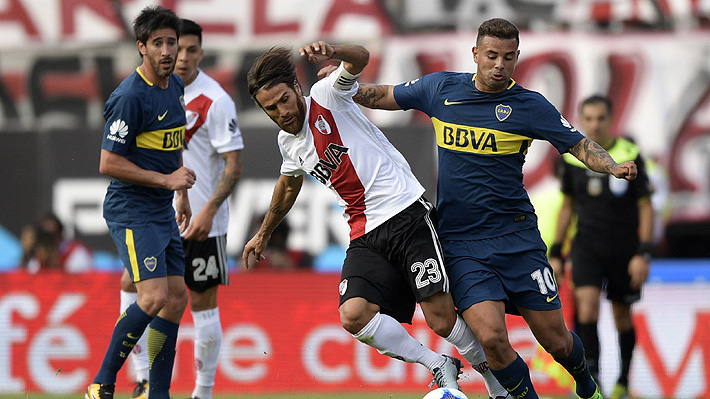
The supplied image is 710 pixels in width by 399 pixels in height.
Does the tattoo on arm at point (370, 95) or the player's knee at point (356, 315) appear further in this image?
the tattoo on arm at point (370, 95)

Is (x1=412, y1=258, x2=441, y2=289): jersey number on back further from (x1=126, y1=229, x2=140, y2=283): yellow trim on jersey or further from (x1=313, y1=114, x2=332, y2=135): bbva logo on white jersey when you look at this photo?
(x1=126, y1=229, x2=140, y2=283): yellow trim on jersey

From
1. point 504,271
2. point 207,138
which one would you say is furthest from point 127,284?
point 504,271

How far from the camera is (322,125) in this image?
19.6ft

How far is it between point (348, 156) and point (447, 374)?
143 cm

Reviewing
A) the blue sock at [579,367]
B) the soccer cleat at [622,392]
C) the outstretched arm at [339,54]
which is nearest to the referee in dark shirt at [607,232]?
the soccer cleat at [622,392]

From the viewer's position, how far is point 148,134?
662 cm

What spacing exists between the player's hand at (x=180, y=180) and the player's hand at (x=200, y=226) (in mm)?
1001

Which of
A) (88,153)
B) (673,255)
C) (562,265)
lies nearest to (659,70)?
(673,255)

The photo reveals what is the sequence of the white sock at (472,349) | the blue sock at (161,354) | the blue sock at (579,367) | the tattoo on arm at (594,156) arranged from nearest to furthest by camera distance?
the tattoo on arm at (594,156), the white sock at (472,349), the blue sock at (579,367), the blue sock at (161,354)

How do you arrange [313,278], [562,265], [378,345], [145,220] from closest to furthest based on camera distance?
[378,345] < [145,220] < [562,265] < [313,278]

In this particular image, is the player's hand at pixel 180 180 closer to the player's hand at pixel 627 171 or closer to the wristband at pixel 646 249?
the player's hand at pixel 627 171

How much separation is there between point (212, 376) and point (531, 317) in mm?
2587

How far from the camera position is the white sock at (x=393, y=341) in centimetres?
588

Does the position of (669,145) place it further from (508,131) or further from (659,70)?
(508,131)
